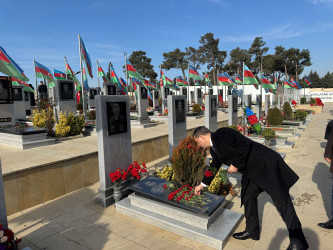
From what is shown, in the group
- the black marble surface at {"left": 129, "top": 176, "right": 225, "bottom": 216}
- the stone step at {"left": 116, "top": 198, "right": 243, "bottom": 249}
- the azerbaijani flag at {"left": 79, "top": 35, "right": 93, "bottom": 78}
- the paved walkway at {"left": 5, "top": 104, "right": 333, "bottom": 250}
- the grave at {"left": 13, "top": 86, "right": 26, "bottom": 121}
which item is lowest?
the paved walkway at {"left": 5, "top": 104, "right": 333, "bottom": 250}

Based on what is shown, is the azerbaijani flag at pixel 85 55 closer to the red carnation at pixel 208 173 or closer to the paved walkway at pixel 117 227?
the paved walkway at pixel 117 227

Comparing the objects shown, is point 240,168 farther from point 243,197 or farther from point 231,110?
point 231,110

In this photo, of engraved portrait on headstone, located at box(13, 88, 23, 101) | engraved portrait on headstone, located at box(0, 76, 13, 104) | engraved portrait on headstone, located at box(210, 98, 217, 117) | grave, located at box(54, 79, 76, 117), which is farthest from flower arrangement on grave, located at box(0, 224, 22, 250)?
engraved portrait on headstone, located at box(13, 88, 23, 101)

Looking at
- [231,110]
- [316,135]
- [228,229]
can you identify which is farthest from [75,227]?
[316,135]

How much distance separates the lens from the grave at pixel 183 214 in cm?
346

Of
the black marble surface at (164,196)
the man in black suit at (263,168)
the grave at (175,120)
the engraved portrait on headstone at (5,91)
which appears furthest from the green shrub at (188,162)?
the engraved portrait on headstone at (5,91)

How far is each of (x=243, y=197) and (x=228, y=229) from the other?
560mm

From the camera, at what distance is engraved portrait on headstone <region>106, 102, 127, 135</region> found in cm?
482

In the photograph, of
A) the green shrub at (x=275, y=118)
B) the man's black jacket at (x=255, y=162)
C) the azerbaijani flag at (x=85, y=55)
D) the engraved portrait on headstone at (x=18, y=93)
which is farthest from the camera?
the engraved portrait on headstone at (x=18, y=93)

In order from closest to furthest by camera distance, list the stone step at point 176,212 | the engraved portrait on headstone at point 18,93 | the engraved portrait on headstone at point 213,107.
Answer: the stone step at point 176,212
the engraved portrait on headstone at point 213,107
the engraved portrait on headstone at point 18,93

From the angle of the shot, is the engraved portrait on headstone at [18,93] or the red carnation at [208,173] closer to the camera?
the red carnation at [208,173]

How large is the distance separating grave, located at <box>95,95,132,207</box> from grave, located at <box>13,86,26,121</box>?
45.0 ft

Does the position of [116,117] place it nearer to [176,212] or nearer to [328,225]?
[176,212]

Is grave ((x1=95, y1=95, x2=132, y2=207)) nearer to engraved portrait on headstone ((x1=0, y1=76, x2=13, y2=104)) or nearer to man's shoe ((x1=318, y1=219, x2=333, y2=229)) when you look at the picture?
man's shoe ((x1=318, y1=219, x2=333, y2=229))
